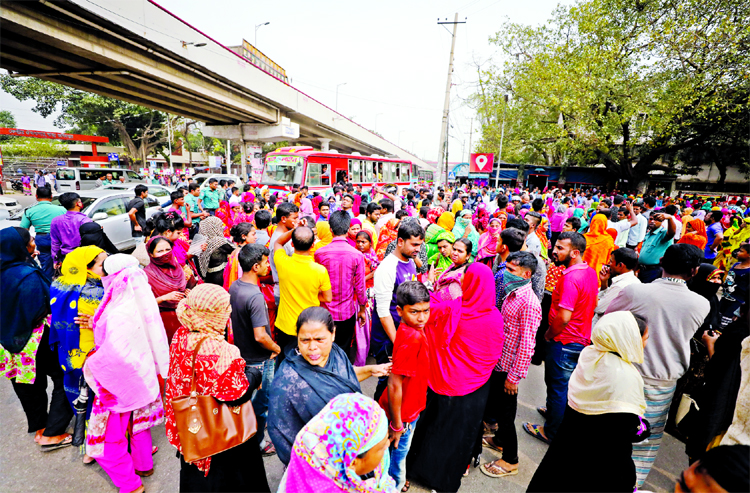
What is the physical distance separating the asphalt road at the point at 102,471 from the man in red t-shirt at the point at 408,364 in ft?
2.81

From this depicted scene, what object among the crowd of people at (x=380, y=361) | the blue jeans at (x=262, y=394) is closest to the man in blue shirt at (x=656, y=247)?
the crowd of people at (x=380, y=361)

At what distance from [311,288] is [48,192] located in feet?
17.3

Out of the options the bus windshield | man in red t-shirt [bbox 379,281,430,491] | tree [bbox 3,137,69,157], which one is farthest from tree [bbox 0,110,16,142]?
man in red t-shirt [bbox 379,281,430,491]

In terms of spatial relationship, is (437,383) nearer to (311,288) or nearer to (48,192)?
(311,288)

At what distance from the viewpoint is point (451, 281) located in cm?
300

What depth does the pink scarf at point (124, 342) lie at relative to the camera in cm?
230

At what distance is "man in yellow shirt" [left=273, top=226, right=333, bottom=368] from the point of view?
2.93 meters

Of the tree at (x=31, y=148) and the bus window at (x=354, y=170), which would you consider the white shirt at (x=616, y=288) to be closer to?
the bus window at (x=354, y=170)

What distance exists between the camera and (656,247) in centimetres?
571

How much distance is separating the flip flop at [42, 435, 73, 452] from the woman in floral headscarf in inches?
107

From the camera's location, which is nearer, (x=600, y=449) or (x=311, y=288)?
(x=600, y=449)

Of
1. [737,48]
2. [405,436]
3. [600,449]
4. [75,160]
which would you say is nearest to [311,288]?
[405,436]

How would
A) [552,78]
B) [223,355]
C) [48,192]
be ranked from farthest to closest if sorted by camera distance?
1. [552,78]
2. [48,192]
3. [223,355]

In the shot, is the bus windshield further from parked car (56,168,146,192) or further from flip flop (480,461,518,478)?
flip flop (480,461,518,478)
